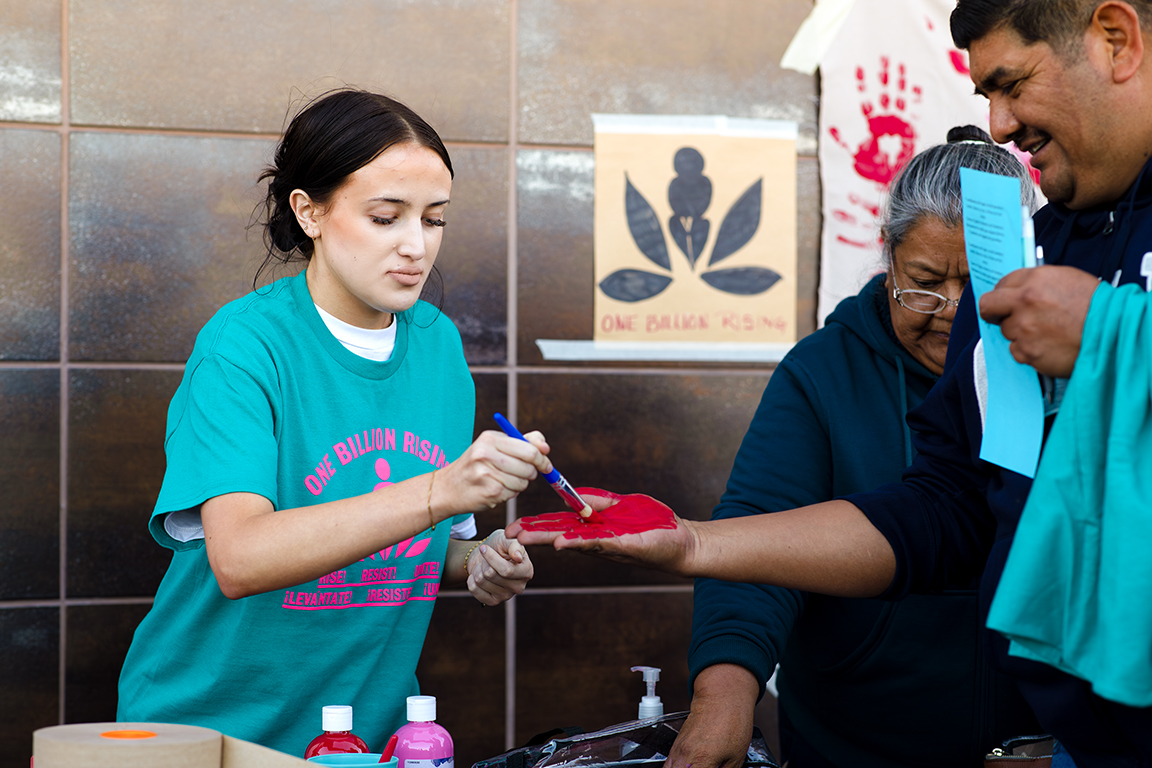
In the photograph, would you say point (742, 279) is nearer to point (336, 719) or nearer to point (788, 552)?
point (788, 552)

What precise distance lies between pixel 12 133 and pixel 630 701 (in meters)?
2.28

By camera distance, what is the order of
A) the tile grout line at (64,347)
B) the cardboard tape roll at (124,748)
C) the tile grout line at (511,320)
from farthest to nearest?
the tile grout line at (511,320) → the tile grout line at (64,347) → the cardboard tape roll at (124,748)

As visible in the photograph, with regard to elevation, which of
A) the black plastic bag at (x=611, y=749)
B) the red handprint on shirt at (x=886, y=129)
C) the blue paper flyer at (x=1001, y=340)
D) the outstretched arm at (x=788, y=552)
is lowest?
the black plastic bag at (x=611, y=749)

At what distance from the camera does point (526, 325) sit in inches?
105

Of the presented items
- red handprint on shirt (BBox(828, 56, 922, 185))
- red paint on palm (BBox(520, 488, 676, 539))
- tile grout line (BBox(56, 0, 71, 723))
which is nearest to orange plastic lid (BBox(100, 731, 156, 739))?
red paint on palm (BBox(520, 488, 676, 539))

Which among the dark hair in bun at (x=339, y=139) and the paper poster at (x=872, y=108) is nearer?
the dark hair in bun at (x=339, y=139)

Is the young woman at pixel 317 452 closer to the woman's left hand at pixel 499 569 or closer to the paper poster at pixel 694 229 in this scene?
the woman's left hand at pixel 499 569

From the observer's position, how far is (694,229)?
2701 mm

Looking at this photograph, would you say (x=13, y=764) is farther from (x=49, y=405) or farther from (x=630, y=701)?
(x=630, y=701)

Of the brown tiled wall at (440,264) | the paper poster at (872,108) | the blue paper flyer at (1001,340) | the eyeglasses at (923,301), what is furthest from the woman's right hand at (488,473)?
the paper poster at (872,108)

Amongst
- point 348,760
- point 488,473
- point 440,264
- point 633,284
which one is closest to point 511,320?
point 440,264

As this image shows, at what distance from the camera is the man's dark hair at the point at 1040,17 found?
1.02m

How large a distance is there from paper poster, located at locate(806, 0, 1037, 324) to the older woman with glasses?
3.11 ft

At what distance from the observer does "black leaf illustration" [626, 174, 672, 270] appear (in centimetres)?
268
